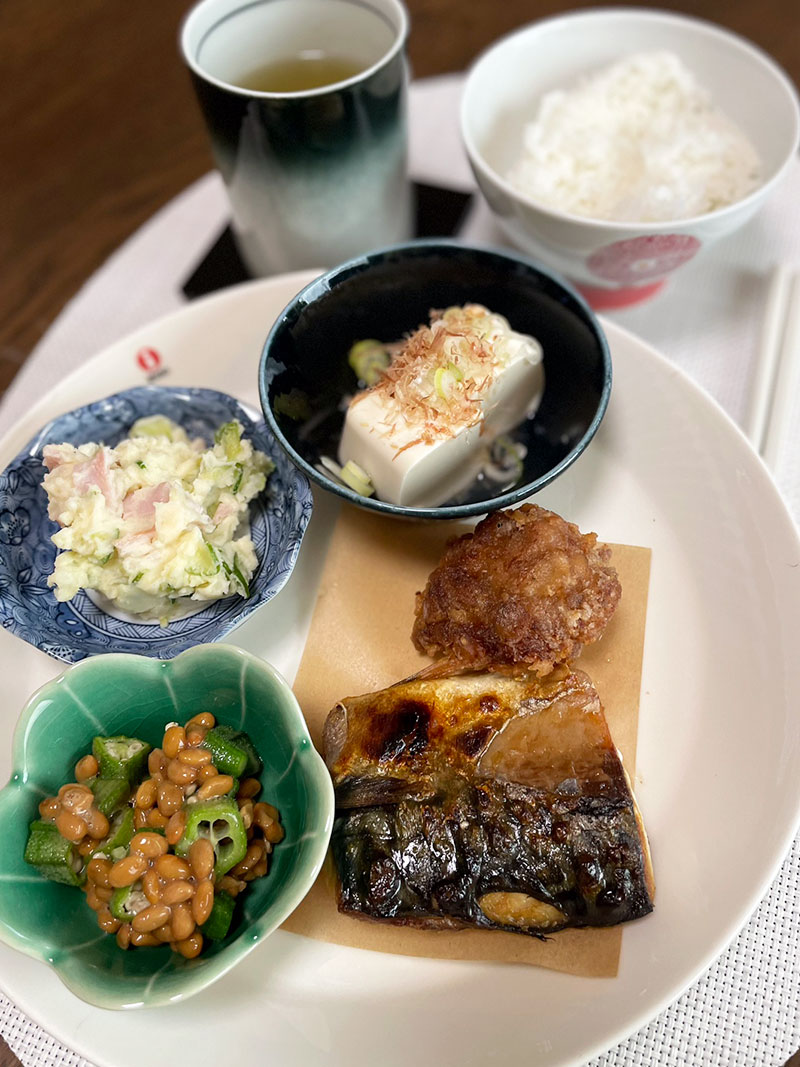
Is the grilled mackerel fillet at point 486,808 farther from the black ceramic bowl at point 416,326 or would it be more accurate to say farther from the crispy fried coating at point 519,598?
the black ceramic bowl at point 416,326

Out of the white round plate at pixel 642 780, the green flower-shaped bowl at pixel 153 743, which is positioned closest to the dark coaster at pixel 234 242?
the white round plate at pixel 642 780

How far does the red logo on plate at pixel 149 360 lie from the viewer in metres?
2.48

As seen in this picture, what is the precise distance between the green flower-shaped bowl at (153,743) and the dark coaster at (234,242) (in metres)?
1.63

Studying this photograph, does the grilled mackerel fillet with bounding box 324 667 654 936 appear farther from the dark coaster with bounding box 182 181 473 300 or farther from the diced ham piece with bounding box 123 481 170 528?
the dark coaster with bounding box 182 181 473 300

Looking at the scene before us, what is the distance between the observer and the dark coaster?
9.59ft

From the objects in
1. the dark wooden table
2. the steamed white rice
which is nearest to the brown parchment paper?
the steamed white rice

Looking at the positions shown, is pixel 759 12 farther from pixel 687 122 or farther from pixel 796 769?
pixel 796 769

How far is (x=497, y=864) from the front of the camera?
1.62 metres

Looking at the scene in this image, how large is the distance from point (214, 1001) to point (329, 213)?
82.9 inches

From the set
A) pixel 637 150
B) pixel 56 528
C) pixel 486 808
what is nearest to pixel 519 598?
pixel 486 808

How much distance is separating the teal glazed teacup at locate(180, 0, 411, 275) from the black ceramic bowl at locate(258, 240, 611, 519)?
1.22 feet

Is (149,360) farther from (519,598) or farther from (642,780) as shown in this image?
(642,780)

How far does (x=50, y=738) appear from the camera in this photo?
1.69 metres

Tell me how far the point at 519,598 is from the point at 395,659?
0.36m
